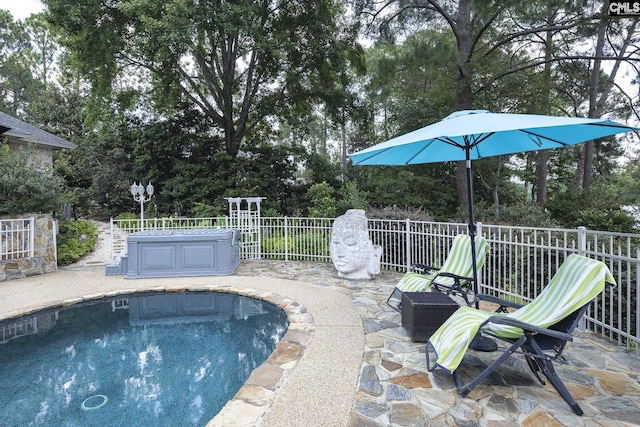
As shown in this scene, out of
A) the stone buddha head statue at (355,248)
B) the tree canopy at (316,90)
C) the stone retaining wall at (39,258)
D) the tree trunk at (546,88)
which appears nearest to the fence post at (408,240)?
the stone buddha head statue at (355,248)

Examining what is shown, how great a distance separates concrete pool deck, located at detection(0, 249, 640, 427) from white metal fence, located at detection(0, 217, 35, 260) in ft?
8.85

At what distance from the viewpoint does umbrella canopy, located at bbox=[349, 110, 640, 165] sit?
250 cm

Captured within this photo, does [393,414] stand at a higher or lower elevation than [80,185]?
lower

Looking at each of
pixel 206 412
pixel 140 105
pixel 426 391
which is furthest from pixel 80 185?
pixel 426 391

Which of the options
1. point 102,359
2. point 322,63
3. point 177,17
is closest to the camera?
point 102,359

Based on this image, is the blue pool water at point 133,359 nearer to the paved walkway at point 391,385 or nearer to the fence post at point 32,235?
the paved walkway at point 391,385

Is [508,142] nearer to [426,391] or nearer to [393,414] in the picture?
[426,391]

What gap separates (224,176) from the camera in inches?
549

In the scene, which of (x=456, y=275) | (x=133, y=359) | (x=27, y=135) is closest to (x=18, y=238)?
(x=133, y=359)

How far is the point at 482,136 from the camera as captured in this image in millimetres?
3697

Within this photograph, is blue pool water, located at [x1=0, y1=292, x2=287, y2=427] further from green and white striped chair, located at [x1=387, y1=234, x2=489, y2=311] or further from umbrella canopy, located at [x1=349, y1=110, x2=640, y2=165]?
umbrella canopy, located at [x1=349, y1=110, x2=640, y2=165]

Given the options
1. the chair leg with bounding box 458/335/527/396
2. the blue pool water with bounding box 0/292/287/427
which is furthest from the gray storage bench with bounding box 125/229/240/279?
the chair leg with bounding box 458/335/527/396

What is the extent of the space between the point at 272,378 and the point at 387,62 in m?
8.98

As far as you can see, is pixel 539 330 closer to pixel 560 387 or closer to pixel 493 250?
pixel 560 387
